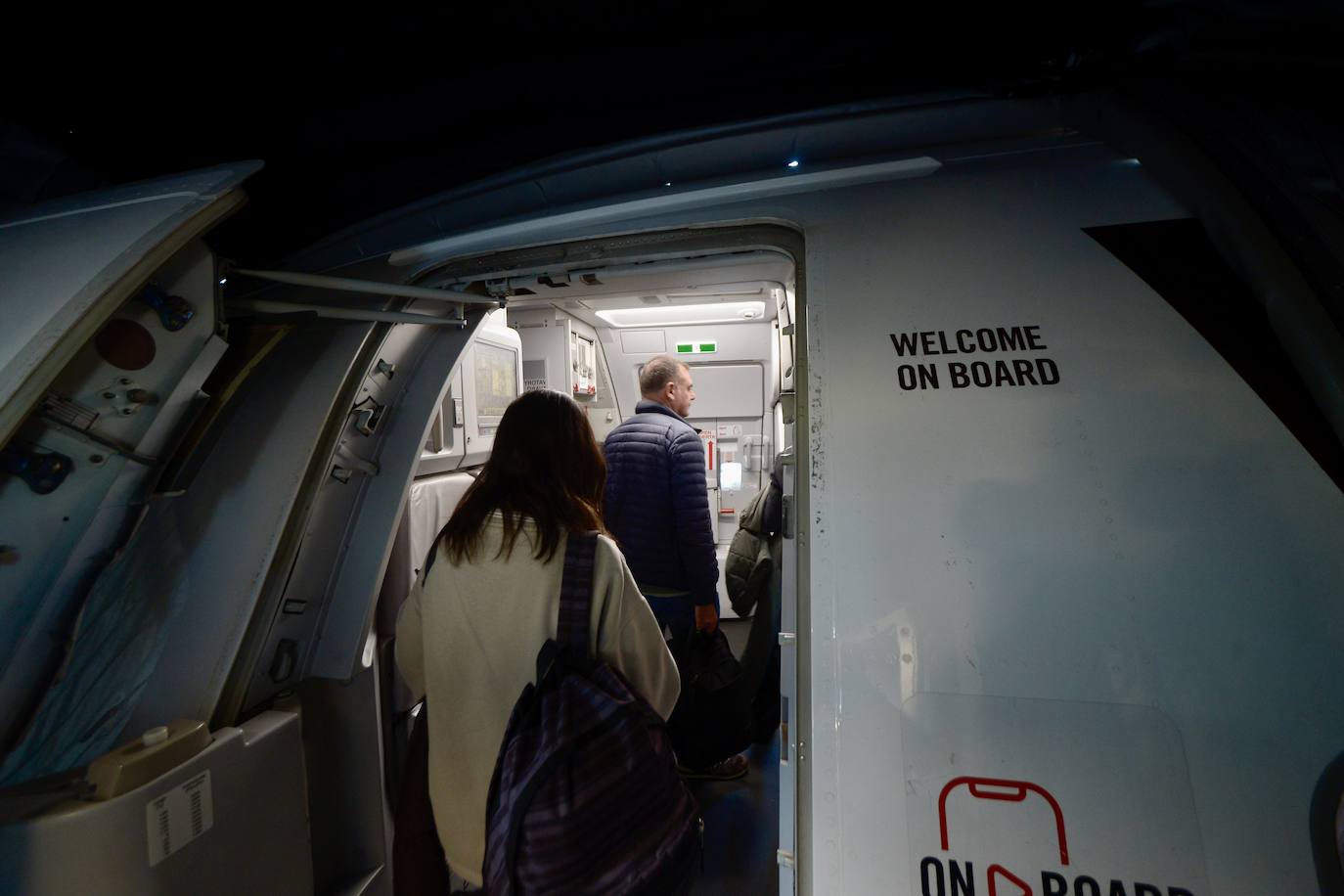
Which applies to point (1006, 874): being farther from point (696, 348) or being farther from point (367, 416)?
point (696, 348)

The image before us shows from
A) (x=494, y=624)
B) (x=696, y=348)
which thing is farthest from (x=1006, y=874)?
(x=696, y=348)

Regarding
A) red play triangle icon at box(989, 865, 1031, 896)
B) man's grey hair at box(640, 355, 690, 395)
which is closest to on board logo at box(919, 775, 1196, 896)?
red play triangle icon at box(989, 865, 1031, 896)

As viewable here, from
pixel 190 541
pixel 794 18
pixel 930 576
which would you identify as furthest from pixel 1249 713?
pixel 190 541

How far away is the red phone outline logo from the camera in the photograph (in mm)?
967

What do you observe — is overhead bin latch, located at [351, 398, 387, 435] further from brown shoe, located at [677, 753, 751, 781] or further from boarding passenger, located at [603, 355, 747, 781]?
brown shoe, located at [677, 753, 751, 781]

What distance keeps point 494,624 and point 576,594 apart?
0.23 metres

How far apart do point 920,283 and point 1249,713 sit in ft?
3.51

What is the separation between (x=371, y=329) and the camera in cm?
177

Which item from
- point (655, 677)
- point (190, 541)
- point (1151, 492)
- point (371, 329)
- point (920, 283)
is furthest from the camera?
point (371, 329)

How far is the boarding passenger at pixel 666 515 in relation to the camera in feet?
8.77

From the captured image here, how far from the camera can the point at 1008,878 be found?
969mm

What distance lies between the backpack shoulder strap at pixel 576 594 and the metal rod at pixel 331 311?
105cm

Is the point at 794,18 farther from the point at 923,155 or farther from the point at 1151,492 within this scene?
the point at 1151,492

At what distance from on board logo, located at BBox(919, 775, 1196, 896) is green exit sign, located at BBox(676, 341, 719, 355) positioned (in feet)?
14.4
